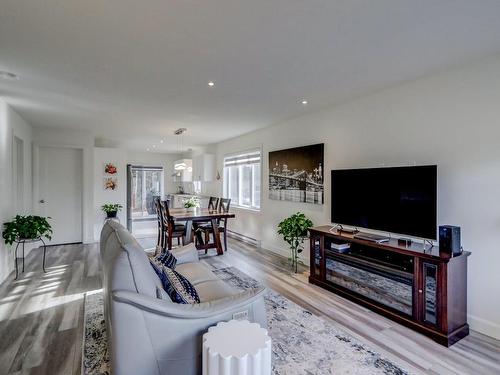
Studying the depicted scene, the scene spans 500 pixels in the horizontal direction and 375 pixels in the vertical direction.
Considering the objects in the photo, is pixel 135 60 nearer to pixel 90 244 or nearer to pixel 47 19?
pixel 47 19

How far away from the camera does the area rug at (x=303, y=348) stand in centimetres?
210

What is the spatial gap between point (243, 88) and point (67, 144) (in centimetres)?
474

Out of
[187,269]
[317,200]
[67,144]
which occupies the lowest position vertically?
[187,269]

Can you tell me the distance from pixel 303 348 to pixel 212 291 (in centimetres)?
92

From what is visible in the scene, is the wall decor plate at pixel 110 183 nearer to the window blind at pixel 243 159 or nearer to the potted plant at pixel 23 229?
the potted plant at pixel 23 229

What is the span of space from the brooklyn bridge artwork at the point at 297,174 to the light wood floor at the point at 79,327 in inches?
49.3

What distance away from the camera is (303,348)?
2.38 m

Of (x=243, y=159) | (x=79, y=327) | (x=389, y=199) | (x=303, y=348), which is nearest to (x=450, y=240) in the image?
(x=389, y=199)

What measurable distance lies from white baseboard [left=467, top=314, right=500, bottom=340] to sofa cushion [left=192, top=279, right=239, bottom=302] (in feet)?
7.51

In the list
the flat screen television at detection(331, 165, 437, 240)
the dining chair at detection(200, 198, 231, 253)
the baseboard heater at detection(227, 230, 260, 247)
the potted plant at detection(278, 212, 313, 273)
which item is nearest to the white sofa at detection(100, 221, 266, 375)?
the flat screen television at detection(331, 165, 437, 240)

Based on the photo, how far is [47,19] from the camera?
6.49ft


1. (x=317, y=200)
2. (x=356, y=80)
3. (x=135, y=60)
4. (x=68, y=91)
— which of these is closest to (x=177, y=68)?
(x=135, y=60)

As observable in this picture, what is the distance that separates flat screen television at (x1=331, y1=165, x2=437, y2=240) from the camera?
2758 millimetres

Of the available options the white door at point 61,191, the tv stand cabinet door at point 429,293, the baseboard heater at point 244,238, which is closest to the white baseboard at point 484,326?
the tv stand cabinet door at point 429,293
